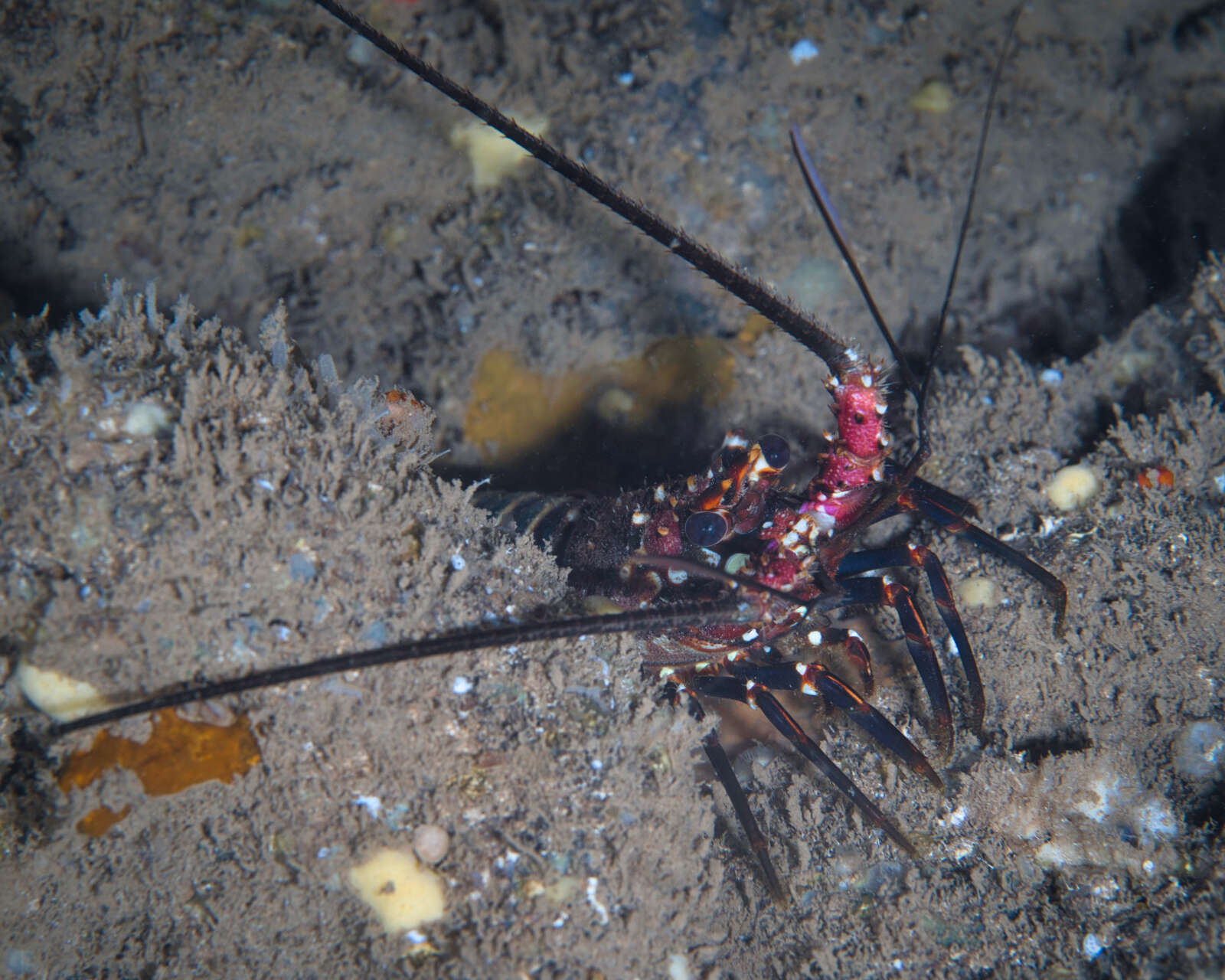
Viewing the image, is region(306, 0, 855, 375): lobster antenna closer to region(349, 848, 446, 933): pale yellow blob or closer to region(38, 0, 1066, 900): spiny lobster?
region(38, 0, 1066, 900): spiny lobster

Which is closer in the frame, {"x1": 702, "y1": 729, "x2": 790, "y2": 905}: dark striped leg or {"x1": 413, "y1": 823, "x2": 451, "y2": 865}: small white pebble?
{"x1": 413, "y1": 823, "x2": 451, "y2": 865}: small white pebble

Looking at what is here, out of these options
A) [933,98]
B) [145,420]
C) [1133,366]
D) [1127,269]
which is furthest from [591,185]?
[1127,269]

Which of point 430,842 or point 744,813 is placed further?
point 744,813

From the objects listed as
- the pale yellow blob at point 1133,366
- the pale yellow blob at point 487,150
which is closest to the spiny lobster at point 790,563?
the pale yellow blob at point 1133,366

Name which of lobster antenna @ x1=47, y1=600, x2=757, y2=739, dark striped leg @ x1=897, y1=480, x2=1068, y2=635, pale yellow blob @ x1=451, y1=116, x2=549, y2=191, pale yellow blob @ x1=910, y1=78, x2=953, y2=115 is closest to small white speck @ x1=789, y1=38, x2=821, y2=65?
pale yellow blob @ x1=910, y1=78, x2=953, y2=115

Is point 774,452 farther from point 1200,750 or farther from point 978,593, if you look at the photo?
point 1200,750

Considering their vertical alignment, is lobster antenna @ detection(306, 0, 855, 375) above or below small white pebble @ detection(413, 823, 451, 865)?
above
